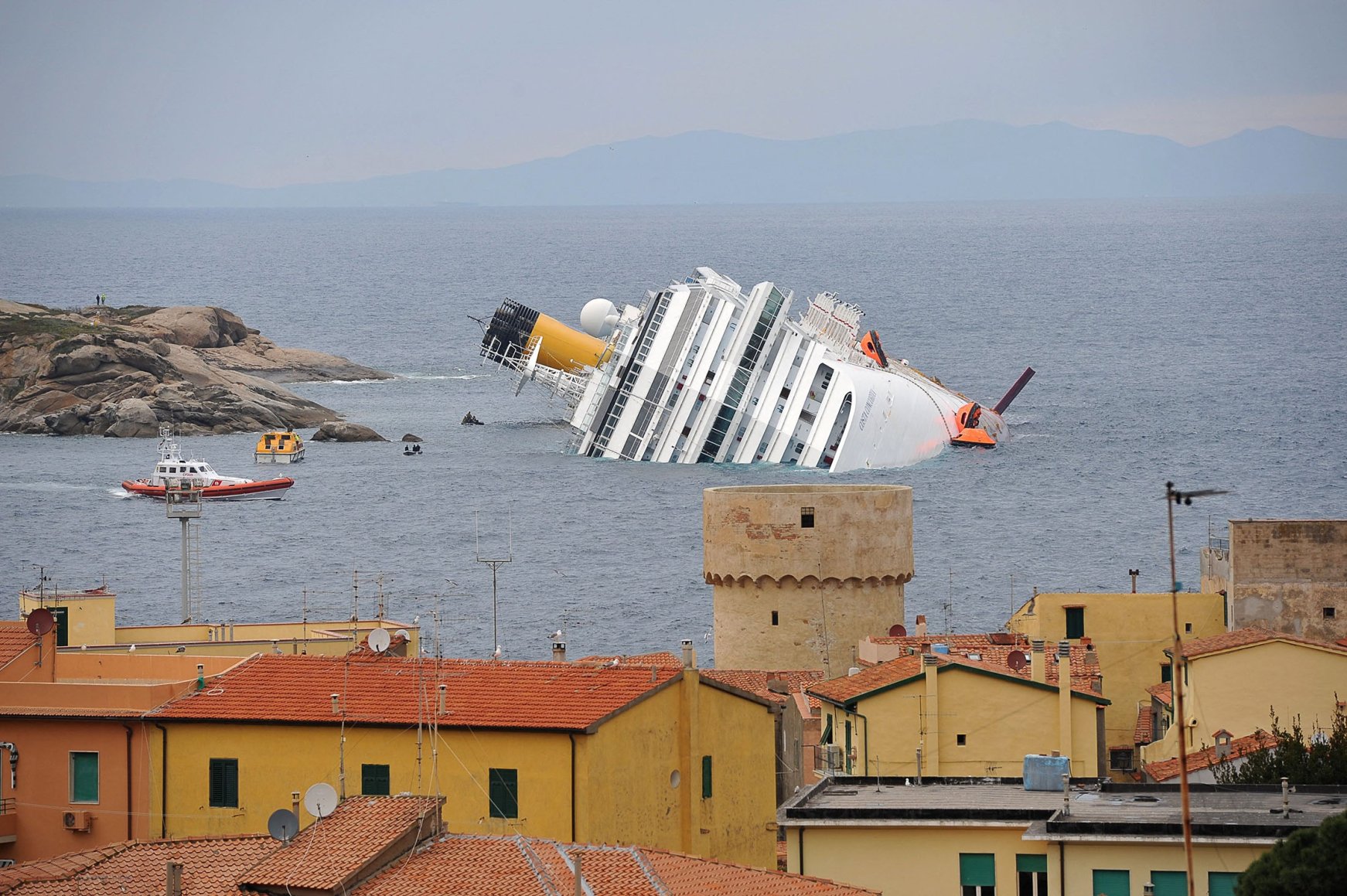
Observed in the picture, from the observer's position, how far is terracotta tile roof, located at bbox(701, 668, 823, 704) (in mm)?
32725

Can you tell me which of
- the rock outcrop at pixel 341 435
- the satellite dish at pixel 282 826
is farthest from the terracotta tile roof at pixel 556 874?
the rock outcrop at pixel 341 435

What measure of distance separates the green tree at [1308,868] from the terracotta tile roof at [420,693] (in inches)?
338

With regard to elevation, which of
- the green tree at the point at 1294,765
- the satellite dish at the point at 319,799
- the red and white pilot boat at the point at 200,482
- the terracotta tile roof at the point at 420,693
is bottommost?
the green tree at the point at 1294,765

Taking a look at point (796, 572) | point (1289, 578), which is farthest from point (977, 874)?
point (1289, 578)

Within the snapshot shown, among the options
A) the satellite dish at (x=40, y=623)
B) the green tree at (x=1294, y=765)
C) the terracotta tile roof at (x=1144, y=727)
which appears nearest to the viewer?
the green tree at (x=1294, y=765)

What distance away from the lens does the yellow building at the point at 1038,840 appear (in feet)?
74.8

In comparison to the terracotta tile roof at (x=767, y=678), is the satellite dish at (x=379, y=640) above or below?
above

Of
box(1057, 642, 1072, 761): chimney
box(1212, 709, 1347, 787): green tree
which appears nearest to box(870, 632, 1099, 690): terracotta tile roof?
box(1057, 642, 1072, 761): chimney

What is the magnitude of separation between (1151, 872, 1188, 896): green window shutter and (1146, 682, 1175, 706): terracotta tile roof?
12273 mm

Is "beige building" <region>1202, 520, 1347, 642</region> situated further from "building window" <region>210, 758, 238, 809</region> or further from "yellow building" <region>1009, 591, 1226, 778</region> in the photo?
"building window" <region>210, 758, 238, 809</region>

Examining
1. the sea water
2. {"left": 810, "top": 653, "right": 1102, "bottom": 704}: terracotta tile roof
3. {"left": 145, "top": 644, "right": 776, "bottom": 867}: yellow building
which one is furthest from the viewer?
the sea water

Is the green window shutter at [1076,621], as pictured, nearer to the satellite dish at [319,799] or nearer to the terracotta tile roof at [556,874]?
the terracotta tile roof at [556,874]

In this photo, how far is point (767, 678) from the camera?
36.0 m

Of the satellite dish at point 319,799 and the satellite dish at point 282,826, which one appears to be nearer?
the satellite dish at point 282,826
